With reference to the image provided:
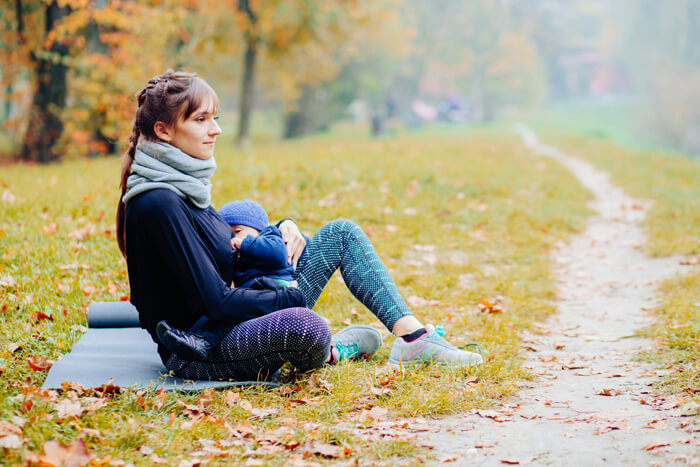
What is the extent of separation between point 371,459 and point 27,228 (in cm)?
485

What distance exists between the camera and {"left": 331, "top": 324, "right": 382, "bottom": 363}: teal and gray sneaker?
162 inches

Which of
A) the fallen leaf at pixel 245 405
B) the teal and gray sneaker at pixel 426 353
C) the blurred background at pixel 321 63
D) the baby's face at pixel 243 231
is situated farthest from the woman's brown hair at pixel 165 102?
the teal and gray sneaker at pixel 426 353

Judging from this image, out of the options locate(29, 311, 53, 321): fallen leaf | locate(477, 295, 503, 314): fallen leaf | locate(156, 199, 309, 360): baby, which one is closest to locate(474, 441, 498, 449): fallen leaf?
locate(156, 199, 309, 360): baby

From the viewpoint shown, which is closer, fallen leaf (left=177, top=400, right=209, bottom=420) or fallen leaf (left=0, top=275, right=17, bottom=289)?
fallen leaf (left=177, top=400, right=209, bottom=420)

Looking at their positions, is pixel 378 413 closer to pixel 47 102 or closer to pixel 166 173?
pixel 166 173

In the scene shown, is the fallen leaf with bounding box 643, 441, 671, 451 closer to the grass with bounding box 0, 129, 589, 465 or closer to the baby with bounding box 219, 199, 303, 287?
the grass with bounding box 0, 129, 589, 465

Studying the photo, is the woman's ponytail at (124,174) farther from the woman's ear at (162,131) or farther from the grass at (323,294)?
the grass at (323,294)

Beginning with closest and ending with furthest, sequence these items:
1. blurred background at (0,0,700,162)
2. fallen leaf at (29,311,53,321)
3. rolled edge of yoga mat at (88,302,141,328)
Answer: rolled edge of yoga mat at (88,302,141,328)
fallen leaf at (29,311,53,321)
blurred background at (0,0,700,162)

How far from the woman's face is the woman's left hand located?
770 millimetres

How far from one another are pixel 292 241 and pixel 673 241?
5.57 m

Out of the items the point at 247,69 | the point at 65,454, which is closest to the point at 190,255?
the point at 65,454

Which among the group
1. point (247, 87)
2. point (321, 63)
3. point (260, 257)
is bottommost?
point (260, 257)

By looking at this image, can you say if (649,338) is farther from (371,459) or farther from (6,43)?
(6,43)

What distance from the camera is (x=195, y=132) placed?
3.39 metres
